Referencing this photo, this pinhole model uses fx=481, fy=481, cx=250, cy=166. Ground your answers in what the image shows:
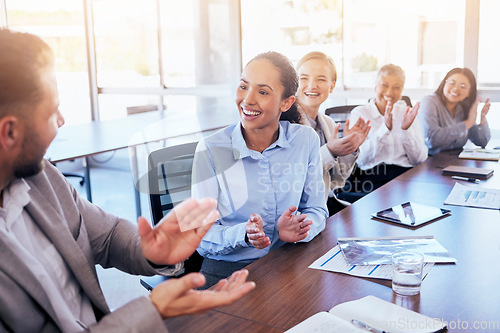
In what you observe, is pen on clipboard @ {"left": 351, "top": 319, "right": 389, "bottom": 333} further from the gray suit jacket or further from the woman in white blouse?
the woman in white blouse

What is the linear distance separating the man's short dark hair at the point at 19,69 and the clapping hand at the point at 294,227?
865 mm

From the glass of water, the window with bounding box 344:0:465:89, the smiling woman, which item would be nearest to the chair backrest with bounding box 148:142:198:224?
the smiling woman

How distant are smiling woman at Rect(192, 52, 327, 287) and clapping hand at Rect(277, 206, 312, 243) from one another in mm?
66

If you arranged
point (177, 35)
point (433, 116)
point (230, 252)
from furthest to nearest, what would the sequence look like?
point (177, 35)
point (433, 116)
point (230, 252)

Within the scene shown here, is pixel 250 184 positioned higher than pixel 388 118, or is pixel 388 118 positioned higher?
pixel 388 118

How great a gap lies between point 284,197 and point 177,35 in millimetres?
4333

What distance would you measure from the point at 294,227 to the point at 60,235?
0.71 m

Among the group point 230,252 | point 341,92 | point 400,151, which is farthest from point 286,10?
point 230,252

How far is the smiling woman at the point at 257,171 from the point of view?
1664mm

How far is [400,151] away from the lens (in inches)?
123

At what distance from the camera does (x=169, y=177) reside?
182 centimetres

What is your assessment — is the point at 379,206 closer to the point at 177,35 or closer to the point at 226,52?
the point at 226,52

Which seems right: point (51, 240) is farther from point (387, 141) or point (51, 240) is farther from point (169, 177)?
point (387, 141)

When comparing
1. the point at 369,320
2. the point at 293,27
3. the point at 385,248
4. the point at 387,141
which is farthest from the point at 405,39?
the point at 369,320
